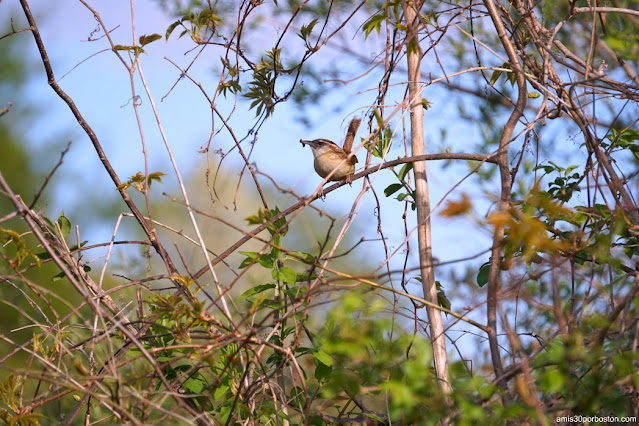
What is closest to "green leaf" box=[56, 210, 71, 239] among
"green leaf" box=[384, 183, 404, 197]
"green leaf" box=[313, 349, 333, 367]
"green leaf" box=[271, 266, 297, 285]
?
"green leaf" box=[271, 266, 297, 285]

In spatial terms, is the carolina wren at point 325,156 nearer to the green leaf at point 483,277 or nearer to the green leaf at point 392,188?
the green leaf at point 392,188

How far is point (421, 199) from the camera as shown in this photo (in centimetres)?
190

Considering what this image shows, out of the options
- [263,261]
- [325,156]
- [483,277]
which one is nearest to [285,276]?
[263,261]

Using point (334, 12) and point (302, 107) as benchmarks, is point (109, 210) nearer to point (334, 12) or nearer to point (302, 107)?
point (302, 107)

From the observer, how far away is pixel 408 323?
6.62 ft

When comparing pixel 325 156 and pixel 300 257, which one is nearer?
pixel 300 257

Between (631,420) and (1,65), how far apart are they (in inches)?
349

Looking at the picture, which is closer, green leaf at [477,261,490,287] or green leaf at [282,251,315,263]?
green leaf at [282,251,315,263]

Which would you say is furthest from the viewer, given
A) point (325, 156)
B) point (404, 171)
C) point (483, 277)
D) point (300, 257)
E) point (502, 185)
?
point (325, 156)

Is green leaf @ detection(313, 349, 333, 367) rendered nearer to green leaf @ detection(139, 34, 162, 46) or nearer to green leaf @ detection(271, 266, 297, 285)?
green leaf @ detection(271, 266, 297, 285)

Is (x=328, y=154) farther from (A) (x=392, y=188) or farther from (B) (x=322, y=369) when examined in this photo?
(B) (x=322, y=369)

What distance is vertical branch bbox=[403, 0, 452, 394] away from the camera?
1735 mm

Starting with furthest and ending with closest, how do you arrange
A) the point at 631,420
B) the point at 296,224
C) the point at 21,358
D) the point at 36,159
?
the point at 36,159 → the point at 21,358 → the point at 296,224 → the point at 631,420

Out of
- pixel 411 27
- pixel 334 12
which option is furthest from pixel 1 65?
pixel 411 27
